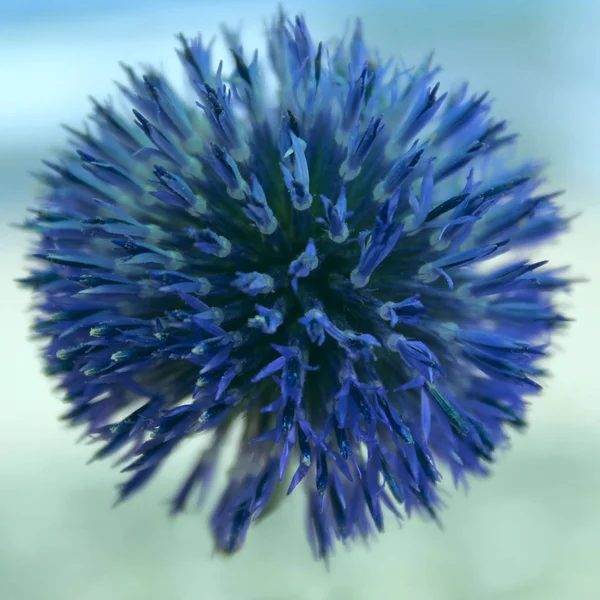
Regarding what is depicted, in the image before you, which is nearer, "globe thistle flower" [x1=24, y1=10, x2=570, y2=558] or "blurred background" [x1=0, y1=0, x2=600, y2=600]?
"globe thistle flower" [x1=24, y1=10, x2=570, y2=558]

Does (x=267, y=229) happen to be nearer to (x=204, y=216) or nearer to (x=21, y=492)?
(x=204, y=216)

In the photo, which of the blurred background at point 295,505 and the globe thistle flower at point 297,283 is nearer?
the globe thistle flower at point 297,283

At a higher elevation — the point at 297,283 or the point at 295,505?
the point at 297,283

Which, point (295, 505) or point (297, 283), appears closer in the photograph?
point (297, 283)
